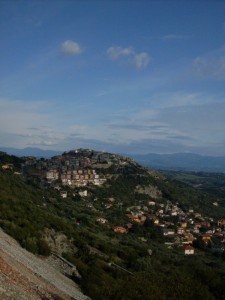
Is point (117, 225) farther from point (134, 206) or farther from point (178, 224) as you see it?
point (134, 206)

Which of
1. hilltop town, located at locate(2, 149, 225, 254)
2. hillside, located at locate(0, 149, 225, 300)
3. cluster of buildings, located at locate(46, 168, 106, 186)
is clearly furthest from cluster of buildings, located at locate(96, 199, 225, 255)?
cluster of buildings, located at locate(46, 168, 106, 186)

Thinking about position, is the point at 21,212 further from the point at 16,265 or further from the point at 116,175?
the point at 116,175

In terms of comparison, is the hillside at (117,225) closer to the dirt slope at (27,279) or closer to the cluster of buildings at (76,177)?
the cluster of buildings at (76,177)

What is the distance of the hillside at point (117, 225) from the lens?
19.5 m

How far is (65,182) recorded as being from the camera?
9988cm

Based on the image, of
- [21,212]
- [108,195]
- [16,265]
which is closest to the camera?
[16,265]

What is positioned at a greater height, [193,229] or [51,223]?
[51,223]

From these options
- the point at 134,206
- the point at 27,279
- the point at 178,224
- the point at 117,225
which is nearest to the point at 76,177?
the point at 134,206

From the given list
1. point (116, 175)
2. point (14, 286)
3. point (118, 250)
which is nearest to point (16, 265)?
point (14, 286)

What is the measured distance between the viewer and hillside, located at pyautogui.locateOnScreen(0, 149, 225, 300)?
63.9 ft

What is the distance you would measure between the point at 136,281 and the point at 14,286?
5176 millimetres

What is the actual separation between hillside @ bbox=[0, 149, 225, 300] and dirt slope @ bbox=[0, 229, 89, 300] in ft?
3.36

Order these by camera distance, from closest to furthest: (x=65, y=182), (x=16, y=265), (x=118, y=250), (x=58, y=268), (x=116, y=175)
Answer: (x=16, y=265), (x=58, y=268), (x=118, y=250), (x=65, y=182), (x=116, y=175)

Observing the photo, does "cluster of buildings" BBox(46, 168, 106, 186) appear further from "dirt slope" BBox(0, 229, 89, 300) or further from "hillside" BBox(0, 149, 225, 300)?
"dirt slope" BBox(0, 229, 89, 300)
